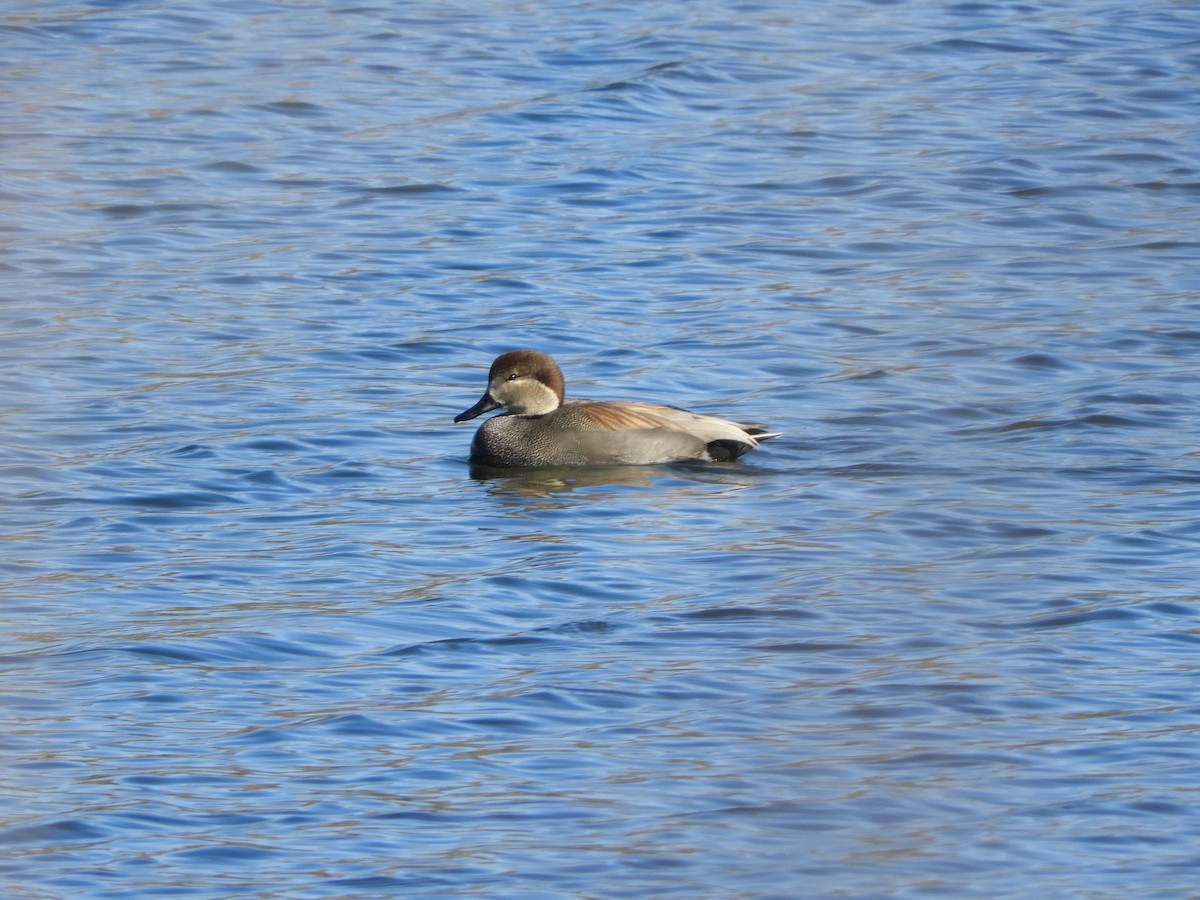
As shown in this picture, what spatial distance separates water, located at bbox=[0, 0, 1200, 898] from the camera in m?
6.78

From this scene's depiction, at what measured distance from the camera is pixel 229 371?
13.4 meters

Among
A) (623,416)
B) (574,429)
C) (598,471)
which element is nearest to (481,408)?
(574,429)

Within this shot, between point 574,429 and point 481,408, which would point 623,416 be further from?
point 481,408

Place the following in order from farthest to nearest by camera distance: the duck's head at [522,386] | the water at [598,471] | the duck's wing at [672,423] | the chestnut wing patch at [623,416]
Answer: the duck's head at [522,386] → the chestnut wing patch at [623,416] → the duck's wing at [672,423] → the water at [598,471]

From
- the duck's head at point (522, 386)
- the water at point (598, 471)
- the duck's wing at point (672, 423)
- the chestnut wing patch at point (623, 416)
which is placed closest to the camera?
the water at point (598, 471)

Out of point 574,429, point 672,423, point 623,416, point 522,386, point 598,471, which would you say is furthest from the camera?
point 522,386

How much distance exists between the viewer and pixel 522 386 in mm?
12383

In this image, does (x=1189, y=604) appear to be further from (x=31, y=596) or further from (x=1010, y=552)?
(x=31, y=596)

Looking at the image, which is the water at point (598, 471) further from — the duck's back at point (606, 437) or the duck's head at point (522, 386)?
the duck's head at point (522, 386)

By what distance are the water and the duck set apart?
171mm

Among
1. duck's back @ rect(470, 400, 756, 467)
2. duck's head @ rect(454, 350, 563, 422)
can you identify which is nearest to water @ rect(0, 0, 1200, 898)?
duck's back @ rect(470, 400, 756, 467)

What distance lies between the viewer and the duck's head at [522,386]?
40.5 feet

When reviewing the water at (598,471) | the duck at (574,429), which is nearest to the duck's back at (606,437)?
the duck at (574,429)

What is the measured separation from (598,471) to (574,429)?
281mm
